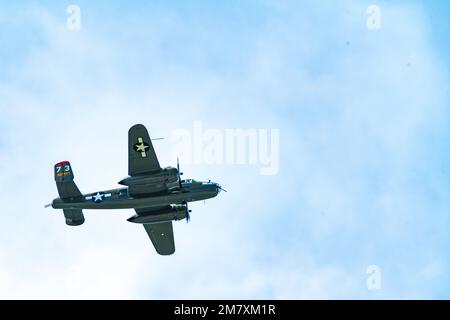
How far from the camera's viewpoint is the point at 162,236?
6097cm

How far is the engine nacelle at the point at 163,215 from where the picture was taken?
57.7 m

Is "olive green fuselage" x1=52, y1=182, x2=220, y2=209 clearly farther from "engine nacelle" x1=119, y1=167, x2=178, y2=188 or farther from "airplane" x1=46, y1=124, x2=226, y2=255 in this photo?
"engine nacelle" x1=119, y1=167, x2=178, y2=188

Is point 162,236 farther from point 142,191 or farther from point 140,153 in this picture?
point 140,153

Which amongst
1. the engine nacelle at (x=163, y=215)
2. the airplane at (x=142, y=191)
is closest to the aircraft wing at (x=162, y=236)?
the engine nacelle at (x=163, y=215)

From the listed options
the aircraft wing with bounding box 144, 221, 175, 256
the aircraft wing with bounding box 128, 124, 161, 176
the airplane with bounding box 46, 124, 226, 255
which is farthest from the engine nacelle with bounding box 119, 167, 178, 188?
the aircraft wing with bounding box 144, 221, 175, 256

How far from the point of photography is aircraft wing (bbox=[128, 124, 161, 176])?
172ft

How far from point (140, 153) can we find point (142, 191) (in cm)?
339

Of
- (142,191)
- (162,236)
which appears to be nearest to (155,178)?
(142,191)

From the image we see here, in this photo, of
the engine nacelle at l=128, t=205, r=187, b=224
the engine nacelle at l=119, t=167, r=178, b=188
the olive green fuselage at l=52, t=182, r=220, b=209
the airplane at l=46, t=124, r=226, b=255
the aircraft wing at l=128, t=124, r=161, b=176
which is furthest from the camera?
the engine nacelle at l=128, t=205, r=187, b=224

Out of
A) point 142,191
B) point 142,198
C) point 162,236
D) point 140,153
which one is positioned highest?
point 140,153

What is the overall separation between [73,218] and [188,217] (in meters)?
9.90

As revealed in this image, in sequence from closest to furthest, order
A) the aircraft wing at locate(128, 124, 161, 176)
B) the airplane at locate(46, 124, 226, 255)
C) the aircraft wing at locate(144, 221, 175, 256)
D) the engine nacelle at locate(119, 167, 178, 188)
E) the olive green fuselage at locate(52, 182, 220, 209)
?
the aircraft wing at locate(128, 124, 161, 176), the airplane at locate(46, 124, 226, 255), the engine nacelle at locate(119, 167, 178, 188), the olive green fuselage at locate(52, 182, 220, 209), the aircraft wing at locate(144, 221, 175, 256)

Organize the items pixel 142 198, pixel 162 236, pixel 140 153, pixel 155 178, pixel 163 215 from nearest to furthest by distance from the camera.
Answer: pixel 140 153 → pixel 155 178 → pixel 142 198 → pixel 163 215 → pixel 162 236
